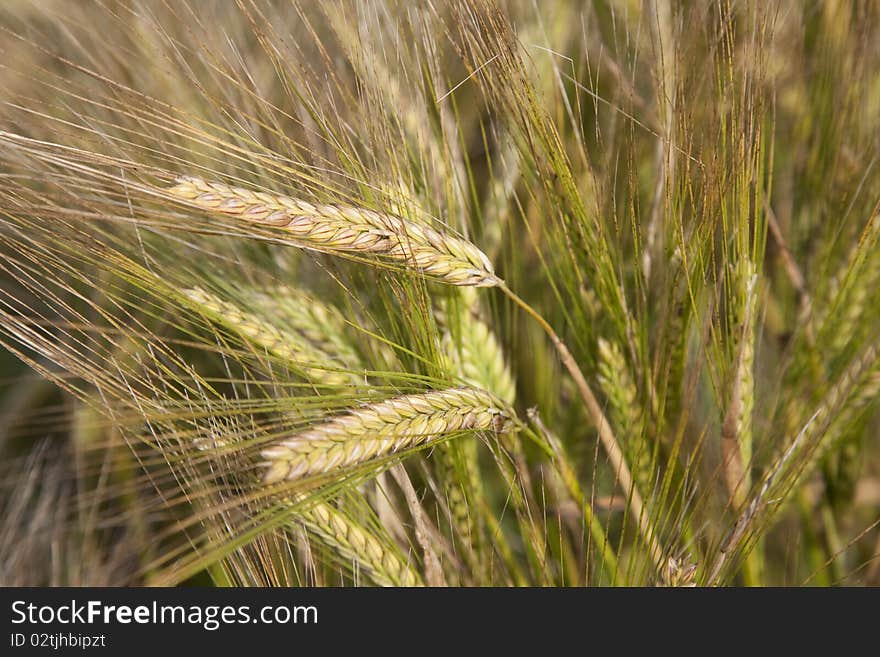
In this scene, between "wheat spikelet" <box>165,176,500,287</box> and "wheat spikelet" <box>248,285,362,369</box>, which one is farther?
"wheat spikelet" <box>248,285,362,369</box>

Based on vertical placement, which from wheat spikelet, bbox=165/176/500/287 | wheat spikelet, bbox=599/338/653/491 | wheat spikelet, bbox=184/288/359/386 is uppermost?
wheat spikelet, bbox=165/176/500/287

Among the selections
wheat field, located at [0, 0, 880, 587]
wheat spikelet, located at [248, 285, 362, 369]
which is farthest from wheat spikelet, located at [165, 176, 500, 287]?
wheat spikelet, located at [248, 285, 362, 369]

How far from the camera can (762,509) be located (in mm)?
531

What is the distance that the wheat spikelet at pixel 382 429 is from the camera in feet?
1.31

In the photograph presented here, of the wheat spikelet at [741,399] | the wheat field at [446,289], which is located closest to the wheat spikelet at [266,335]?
the wheat field at [446,289]

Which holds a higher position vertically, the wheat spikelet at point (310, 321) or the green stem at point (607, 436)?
the wheat spikelet at point (310, 321)

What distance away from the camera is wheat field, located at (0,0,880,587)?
49cm

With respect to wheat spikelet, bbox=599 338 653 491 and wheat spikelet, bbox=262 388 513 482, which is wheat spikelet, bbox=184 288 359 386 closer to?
wheat spikelet, bbox=262 388 513 482

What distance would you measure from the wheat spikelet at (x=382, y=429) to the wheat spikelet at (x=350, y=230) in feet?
0.30

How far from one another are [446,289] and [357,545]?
0.71 feet

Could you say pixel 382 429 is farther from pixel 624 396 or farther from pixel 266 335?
pixel 624 396

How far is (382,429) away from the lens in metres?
0.45

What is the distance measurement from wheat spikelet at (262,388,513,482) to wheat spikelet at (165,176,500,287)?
0.09 meters

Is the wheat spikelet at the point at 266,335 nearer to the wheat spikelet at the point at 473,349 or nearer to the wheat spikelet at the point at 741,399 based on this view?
the wheat spikelet at the point at 473,349
